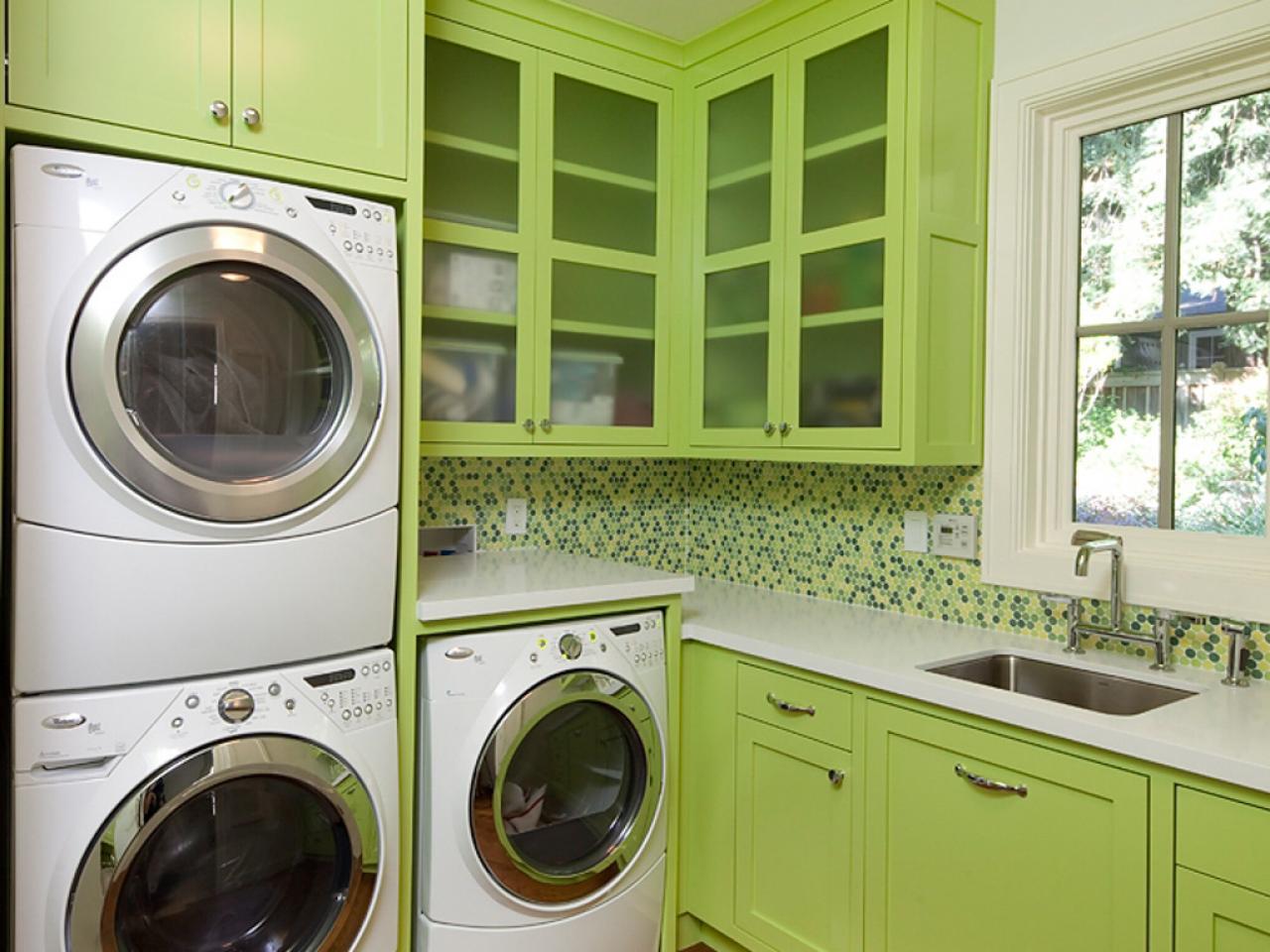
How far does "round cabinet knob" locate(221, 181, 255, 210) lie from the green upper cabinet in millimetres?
1340

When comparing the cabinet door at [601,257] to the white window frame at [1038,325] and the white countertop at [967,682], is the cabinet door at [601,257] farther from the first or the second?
the white window frame at [1038,325]

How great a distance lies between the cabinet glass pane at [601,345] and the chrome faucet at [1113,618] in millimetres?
1235

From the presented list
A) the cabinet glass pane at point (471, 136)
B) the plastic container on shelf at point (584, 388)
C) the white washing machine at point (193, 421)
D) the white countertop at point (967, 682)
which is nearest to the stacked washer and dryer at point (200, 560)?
the white washing machine at point (193, 421)

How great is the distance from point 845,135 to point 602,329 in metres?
0.82

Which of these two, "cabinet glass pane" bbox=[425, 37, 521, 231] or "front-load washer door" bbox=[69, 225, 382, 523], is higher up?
"cabinet glass pane" bbox=[425, 37, 521, 231]

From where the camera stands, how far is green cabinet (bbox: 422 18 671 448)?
2.30 meters

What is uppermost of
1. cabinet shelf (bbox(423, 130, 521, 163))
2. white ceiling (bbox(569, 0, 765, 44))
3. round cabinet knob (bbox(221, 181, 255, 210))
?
white ceiling (bbox(569, 0, 765, 44))

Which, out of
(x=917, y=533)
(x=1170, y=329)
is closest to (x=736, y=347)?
(x=917, y=533)

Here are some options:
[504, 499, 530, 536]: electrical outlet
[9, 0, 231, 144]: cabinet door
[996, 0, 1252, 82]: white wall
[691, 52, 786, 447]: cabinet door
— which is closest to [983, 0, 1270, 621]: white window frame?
[996, 0, 1252, 82]: white wall

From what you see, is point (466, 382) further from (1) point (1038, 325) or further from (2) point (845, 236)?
(1) point (1038, 325)

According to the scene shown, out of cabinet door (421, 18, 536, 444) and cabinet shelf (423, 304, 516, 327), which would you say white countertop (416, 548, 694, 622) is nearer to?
cabinet door (421, 18, 536, 444)

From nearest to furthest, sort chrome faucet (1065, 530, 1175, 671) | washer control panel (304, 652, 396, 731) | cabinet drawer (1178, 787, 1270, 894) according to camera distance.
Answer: cabinet drawer (1178, 787, 1270, 894) < washer control panel (304, 652, 396, 731) < chrome faucet (1065, 530, 1175, 671)

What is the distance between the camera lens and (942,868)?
1804mm

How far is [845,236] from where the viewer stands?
2.27 m
